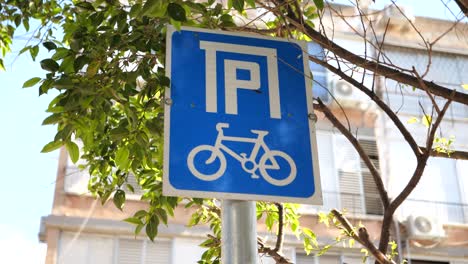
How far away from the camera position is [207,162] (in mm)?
2375

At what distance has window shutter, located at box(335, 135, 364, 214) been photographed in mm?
14425

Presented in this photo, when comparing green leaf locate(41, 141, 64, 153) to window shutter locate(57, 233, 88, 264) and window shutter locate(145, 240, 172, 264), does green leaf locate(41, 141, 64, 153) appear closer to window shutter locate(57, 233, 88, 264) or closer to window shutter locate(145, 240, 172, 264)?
window shutter locate(57, 233, 88, 264)

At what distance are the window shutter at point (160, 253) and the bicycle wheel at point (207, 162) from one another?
10.7 meters

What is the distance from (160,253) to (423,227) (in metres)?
4.74

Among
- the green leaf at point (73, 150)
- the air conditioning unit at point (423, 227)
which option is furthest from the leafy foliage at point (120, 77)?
the air conditioning unit at point (423, 227)

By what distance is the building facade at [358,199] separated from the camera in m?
12.8

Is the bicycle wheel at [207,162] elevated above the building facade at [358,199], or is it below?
below

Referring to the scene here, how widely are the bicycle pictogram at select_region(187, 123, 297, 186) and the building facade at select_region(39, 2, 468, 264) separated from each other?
912 centimetres

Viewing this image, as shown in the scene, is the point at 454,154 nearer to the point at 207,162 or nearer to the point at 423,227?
the point at 207,162

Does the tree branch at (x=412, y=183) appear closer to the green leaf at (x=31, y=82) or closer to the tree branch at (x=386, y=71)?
the tree branch at (x=386, y=71)

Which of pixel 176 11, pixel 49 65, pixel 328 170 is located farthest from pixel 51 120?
pixel 328 170

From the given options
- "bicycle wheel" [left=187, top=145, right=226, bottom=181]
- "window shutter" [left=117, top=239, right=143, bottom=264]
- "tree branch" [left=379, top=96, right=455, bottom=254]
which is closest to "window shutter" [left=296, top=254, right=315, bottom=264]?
"window shutter" [left=117, top=239, right=143, bottom=264]

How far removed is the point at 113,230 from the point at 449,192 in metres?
6.55

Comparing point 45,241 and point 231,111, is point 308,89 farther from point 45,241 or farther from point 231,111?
point 45,241
